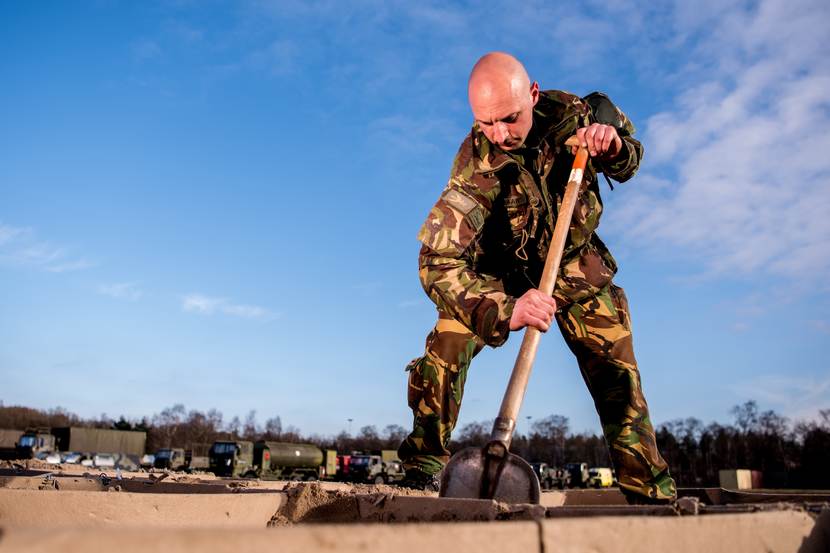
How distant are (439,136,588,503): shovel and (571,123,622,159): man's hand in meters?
1.31

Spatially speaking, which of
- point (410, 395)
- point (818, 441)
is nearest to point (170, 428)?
point (818, 441)

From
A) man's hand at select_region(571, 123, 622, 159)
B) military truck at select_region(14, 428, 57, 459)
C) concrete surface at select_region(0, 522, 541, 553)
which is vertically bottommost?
military truck at select_region(14, 428, 57, 459)

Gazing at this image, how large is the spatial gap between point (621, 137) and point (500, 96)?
91 cm

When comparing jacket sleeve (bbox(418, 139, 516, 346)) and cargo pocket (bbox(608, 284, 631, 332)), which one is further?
cargo pocket (bbox(608, 284, 631, 332))

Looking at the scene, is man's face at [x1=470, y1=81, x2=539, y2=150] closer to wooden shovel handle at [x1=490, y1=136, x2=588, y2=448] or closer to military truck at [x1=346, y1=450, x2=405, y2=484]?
wooden shovel handle at [x1=490, y1=136, x2=588, y2=448]

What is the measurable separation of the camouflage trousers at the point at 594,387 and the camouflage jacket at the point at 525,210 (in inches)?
6.6

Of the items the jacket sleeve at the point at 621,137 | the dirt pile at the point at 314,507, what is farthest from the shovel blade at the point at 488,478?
the jacket sleeve at the point at 621,137

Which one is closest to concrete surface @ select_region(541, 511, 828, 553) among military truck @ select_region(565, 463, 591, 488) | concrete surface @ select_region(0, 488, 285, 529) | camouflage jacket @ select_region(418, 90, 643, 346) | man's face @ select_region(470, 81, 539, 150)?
concrete surface @ select_region(0, 488, 285, 529)

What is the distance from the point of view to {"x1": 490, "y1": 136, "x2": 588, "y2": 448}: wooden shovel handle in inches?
120

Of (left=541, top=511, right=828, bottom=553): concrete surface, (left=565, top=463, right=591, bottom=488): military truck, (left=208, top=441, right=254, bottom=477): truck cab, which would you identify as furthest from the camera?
(left=565, top=463, right=591, bottom=488): military truck

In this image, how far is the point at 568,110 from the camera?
4.35m

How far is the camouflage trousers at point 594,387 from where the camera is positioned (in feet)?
12.5

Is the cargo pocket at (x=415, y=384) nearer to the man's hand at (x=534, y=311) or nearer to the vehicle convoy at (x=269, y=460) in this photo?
the man's hand at (x=534, y=311)

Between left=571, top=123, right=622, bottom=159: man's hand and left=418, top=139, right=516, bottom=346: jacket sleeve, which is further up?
left=571, top=123, right=622, bottom=159: man's hand
